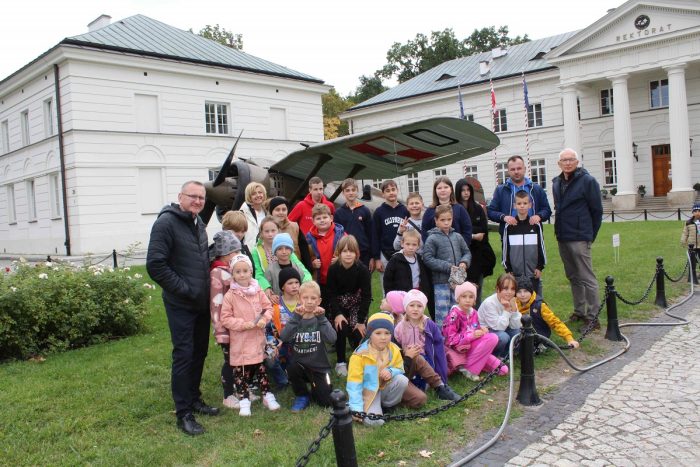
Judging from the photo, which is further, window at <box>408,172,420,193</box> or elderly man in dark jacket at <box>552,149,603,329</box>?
window at <box>408,172,420,193</box>

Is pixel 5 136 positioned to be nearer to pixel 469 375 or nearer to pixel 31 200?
pixel 31 200

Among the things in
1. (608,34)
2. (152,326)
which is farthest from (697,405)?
(608,34)

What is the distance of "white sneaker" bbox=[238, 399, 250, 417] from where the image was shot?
4.60 meters

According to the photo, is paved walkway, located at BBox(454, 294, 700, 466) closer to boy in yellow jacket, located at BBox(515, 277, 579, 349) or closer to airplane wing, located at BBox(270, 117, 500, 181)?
boy in yellow jacket, located at BBox(515, 277, 579, 349)

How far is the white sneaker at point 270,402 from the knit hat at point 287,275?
3.20 ft

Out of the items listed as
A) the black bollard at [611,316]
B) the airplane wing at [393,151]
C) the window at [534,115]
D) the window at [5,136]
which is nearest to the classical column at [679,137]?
the window at [534,115]

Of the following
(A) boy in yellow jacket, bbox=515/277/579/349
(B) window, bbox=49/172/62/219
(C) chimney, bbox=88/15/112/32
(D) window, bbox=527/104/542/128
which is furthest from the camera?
(D) window, bbox=527/104/542/128

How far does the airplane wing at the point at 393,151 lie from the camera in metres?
7.88

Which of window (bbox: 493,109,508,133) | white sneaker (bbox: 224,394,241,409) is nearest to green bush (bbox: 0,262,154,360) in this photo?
white sneaker (bbox: 224,394,241,409)

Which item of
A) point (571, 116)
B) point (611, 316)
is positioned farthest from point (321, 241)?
point (571, 116)

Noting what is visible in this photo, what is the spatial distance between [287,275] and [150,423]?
5.43 ft

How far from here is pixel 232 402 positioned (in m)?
4.81

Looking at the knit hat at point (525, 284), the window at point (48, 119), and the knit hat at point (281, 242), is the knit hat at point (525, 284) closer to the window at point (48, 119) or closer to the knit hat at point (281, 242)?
the knit hat at point (281, 242)

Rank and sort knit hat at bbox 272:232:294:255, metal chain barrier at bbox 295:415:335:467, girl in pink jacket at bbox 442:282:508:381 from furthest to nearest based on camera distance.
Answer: girl in pink jacket at bbox 442:282:508:381 → knit hat at bbox 272:232:294:255 → metal chain barrier at bbox 295:415:335:467
